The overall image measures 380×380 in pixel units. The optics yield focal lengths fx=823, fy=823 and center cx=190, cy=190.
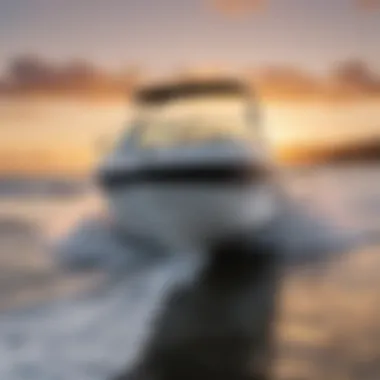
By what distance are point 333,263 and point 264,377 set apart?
0.48ft

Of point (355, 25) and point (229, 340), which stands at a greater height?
point (355, 25)

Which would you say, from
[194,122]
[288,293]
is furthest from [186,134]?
[288,293]

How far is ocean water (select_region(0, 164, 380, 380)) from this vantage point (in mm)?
892

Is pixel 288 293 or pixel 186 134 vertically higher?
pixel 186 134

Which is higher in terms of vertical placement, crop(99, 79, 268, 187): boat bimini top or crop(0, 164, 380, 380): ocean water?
crop(99, 79, 268, 187): boat bimini top

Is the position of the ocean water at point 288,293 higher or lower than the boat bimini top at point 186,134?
lower

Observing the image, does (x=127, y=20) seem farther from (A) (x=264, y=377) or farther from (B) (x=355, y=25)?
(A) (x=264, y=377)

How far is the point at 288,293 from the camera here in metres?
0.91

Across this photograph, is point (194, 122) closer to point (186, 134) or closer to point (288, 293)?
point (186, 134)

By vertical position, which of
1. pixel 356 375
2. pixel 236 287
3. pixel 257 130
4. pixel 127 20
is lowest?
pixel 356 375

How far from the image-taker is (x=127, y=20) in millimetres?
910

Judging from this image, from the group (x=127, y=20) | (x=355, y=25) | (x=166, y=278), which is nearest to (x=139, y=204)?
(x=166, y=278)

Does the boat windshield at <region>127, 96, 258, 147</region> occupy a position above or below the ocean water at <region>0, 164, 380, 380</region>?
above

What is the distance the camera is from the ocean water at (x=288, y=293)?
35.1 inches
